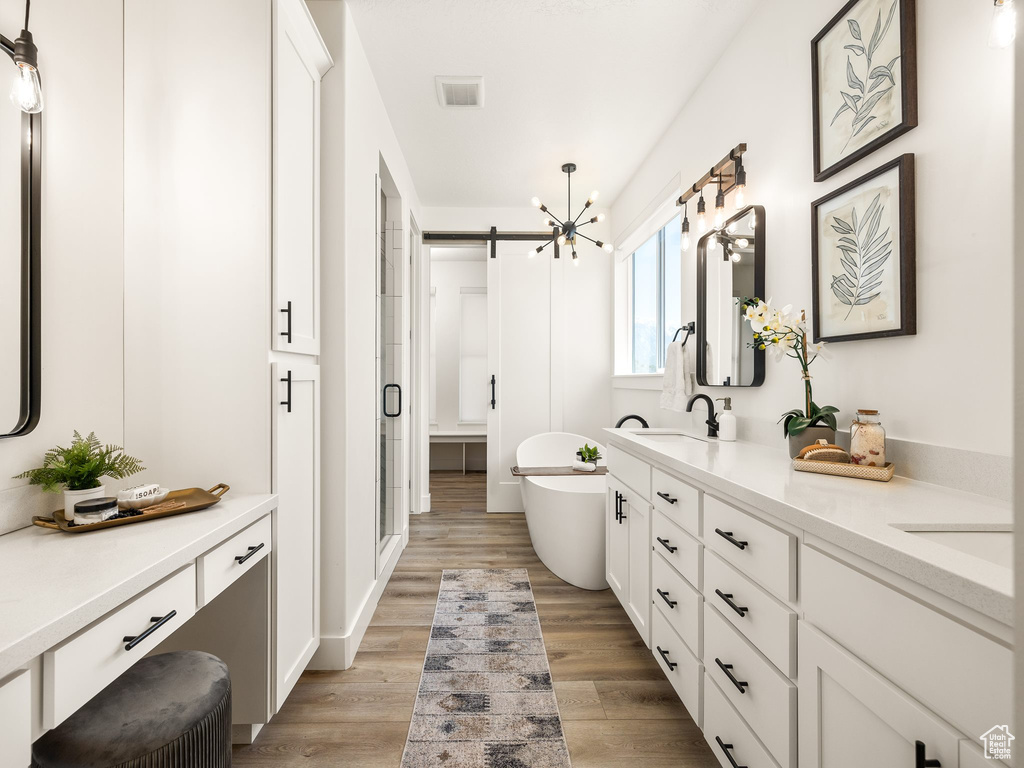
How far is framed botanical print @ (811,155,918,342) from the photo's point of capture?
129cm

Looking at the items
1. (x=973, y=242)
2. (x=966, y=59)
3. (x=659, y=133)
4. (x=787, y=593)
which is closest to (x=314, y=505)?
(x=787, y=593)

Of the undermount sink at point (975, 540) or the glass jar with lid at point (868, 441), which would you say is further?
the glass jar with lid at point (868, 441)

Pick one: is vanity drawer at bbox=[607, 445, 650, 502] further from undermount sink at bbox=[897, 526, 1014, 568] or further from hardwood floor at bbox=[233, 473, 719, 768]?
undermount sink at bbox=[897, 526, 1014, 568]

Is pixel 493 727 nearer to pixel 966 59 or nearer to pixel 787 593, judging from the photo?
pixel 787 593

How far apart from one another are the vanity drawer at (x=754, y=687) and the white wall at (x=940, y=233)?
2.24ft

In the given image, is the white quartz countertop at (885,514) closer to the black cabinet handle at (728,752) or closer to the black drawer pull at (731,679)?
the black drawer pull at (731,679)

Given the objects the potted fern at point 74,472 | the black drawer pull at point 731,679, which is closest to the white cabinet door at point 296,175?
the potted fern at point 74,472

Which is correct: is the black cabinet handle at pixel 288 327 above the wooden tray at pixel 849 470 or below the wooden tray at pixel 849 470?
above

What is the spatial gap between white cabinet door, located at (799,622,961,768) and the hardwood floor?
30.4 inches

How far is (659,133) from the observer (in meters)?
3.11

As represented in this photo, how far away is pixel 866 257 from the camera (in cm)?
144

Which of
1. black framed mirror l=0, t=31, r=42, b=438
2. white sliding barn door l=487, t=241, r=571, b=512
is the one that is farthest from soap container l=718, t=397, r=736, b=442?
white sliding barn door l=487, t=241, r=571, b=512

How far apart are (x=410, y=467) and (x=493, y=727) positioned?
2.52m

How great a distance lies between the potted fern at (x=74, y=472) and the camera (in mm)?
1168
